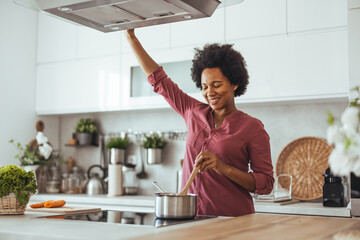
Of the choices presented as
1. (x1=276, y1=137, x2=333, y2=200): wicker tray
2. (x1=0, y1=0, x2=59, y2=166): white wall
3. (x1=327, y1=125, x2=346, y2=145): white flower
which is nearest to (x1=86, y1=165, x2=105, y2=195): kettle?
(x1=0, y1=0, x2=59, y2=166): white wall

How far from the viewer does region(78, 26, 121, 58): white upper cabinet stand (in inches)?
150

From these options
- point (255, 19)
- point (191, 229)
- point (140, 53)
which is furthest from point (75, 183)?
point (191, 229)

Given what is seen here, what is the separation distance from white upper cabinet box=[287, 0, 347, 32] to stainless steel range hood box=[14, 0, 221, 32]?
1282 mm

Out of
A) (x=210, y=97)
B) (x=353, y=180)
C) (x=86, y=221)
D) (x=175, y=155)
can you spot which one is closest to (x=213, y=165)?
(x=210, y=97)

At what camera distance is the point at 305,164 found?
325 centimetres

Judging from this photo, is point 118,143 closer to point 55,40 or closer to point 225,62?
point 55,40

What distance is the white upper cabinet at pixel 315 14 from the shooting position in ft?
9.61

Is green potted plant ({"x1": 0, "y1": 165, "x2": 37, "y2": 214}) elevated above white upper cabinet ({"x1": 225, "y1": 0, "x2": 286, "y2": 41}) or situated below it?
below

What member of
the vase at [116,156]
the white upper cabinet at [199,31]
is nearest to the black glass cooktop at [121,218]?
the white upper cabinet at [199,31]

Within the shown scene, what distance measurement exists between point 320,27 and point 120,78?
1588 mm

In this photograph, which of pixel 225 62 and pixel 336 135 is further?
pixel 225 62

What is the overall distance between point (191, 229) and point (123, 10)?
2.90 feet

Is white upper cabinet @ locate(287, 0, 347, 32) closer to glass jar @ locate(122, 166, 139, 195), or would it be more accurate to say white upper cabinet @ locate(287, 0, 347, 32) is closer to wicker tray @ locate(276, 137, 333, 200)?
wicker tray @ locate(276, 137, 333, 200)

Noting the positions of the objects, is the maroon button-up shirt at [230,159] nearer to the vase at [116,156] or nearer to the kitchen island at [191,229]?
the kitchen island at [191,229]
